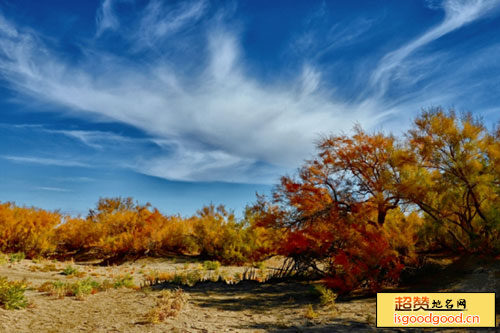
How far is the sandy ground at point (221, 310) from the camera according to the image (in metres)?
7.56

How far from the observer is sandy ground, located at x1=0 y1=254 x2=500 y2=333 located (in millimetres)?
7559

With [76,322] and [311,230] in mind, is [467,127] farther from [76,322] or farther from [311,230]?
[76,322]

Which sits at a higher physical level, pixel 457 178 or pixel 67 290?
pixel 457 178

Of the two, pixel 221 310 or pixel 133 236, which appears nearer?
pixel 221 310

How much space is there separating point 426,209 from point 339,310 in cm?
529

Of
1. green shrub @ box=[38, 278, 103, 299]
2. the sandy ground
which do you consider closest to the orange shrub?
the sandy ground

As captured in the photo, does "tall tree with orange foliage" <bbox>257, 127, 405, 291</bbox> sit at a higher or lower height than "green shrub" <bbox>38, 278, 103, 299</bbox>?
higher

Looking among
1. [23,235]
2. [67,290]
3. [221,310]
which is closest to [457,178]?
[221,310]

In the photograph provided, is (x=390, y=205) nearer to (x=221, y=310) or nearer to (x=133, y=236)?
(x=221, y=310)

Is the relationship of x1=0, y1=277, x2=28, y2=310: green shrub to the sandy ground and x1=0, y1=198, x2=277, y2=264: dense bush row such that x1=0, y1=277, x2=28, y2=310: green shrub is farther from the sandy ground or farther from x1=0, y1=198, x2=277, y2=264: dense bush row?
x1=0, y1=198, x2=277, y2=264: dense bush row

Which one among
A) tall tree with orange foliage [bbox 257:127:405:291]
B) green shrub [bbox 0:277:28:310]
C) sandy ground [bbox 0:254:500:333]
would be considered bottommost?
sandy ground [bbox 0:254:500:333]

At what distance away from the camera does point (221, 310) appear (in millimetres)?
9469

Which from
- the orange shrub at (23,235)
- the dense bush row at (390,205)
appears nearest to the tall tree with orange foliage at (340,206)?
the dense bush row at (390,205)

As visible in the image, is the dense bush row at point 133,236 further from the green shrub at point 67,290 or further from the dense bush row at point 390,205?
the green shrub at point 67,290
